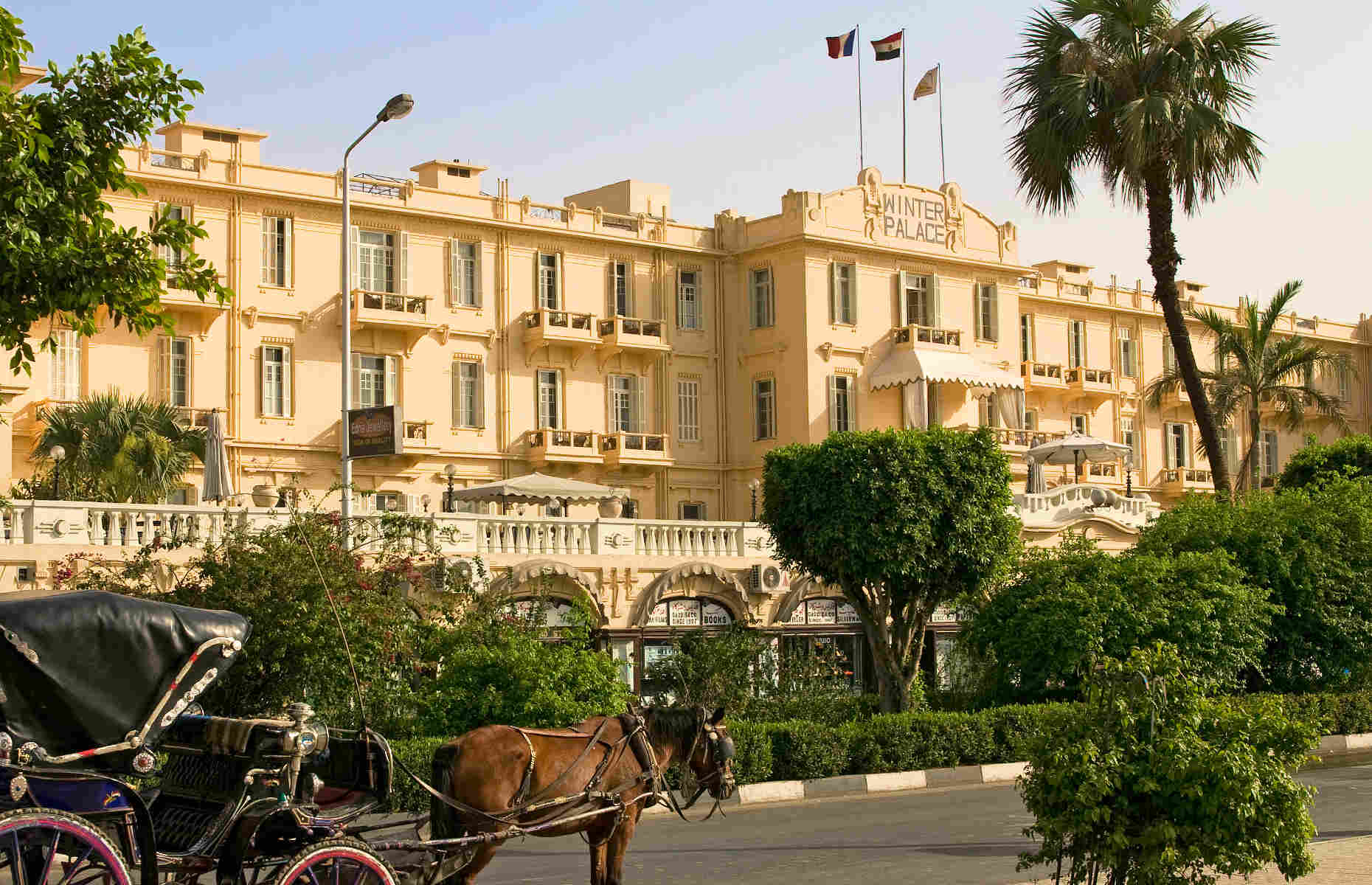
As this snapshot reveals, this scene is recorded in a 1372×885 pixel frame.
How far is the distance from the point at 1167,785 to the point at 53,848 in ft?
20.9

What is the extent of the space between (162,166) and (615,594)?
1599 centimetres

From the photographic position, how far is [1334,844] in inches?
569

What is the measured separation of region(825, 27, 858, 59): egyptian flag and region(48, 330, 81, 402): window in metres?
23.6

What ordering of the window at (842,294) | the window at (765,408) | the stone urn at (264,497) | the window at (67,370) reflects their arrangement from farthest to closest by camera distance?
the window at (765,408) → the window at (842,294) → the window at (67,370) → the stone urn at (264,497)

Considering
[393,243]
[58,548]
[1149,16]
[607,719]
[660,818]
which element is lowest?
[660,818]

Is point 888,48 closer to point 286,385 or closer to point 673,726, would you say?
point 286,385

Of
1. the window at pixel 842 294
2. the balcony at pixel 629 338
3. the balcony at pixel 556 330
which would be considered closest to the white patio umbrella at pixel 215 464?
the balcony at pixel 556 330

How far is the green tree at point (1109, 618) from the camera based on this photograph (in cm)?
2688

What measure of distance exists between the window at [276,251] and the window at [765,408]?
13.9 m

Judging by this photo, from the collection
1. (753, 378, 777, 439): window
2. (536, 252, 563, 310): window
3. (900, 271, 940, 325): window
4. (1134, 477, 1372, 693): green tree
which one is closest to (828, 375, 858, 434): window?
(753, 378, 777, 439): window

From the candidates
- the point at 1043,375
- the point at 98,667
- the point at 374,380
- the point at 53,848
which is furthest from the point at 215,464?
the point at 1043,375

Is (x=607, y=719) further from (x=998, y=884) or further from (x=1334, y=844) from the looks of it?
(x=1334, y=844)

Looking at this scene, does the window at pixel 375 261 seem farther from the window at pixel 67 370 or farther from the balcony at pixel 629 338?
the window at pixel 67 370

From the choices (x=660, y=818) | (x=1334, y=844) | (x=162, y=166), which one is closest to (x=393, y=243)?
(x=162, y=166)
